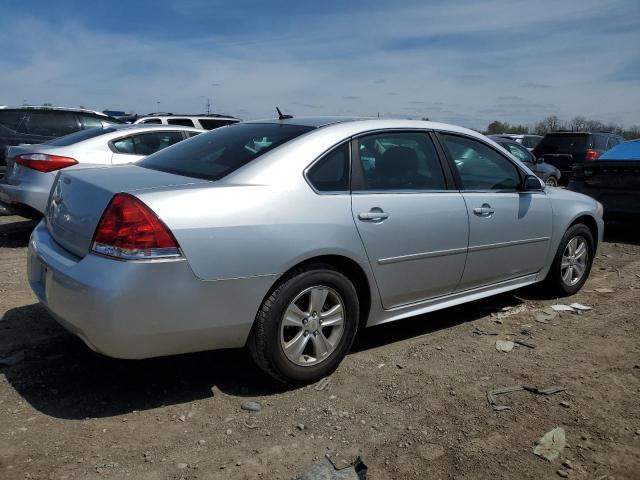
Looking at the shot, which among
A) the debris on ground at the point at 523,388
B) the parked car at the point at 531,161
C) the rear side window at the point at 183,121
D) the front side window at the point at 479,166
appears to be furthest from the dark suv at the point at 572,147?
the debris on ground at the point at 523,388

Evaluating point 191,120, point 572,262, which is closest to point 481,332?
point 572,262

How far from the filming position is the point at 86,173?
139 inches

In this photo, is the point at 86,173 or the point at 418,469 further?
the point at 86,173

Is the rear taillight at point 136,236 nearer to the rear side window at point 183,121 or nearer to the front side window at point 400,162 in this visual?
the front side window at point 400,162

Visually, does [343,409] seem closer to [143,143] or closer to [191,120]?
[143,143]

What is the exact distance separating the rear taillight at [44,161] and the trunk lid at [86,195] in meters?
3.24

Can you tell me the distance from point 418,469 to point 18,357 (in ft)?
8.53

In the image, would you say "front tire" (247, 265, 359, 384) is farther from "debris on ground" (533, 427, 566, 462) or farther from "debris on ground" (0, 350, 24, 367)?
"debris on ground" (0, 350, 24, 367)

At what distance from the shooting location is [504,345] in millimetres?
4285

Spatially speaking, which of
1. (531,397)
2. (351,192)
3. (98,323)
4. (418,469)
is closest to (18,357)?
(98,323)

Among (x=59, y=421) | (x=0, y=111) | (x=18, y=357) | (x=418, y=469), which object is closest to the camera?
(x=418, y=469)

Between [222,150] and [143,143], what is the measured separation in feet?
13.4

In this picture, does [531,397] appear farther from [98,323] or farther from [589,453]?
[98,323]

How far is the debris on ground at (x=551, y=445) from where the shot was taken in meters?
2.88
